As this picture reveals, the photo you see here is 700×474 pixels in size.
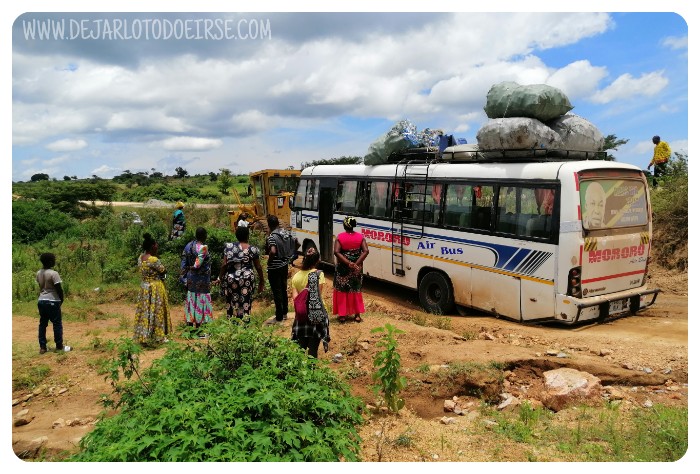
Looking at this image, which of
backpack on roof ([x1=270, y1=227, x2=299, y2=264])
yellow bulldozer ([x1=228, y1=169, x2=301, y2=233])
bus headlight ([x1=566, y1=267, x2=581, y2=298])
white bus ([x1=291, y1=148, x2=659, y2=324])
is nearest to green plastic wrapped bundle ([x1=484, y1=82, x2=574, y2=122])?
white bus ([x1=291, y1=148, x2=659, y2=324])

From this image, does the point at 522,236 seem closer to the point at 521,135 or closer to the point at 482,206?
the point at 482,206

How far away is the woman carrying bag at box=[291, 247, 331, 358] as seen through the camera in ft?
17.8

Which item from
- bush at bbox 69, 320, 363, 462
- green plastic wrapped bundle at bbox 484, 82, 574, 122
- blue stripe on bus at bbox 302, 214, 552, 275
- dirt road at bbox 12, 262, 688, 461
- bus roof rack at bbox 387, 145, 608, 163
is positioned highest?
green plastic wrapped bundle at bbox 484, 82, 574, 122

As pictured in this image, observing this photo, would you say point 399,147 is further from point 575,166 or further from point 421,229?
point 575,166

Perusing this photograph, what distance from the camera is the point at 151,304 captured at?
24.0ft

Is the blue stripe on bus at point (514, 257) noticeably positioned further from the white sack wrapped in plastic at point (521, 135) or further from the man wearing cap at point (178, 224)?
the man wearing cap at point (178, 224)

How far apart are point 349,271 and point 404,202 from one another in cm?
250

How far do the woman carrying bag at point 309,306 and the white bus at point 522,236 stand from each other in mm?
3360

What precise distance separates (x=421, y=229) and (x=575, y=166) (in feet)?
10.3

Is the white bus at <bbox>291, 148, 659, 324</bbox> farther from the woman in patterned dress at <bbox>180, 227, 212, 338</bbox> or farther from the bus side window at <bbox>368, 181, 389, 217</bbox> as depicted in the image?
the woman in patterned dress at <bbox>180, 227, 212, 338</bbox>

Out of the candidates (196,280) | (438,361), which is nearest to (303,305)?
(438,361)

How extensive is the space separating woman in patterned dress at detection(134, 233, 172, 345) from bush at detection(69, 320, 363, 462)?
2626 millimetres

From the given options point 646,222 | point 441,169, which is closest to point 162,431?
point 441,169

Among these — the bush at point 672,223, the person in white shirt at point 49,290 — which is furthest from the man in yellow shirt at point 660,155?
the person in white shirt at point 49,290
